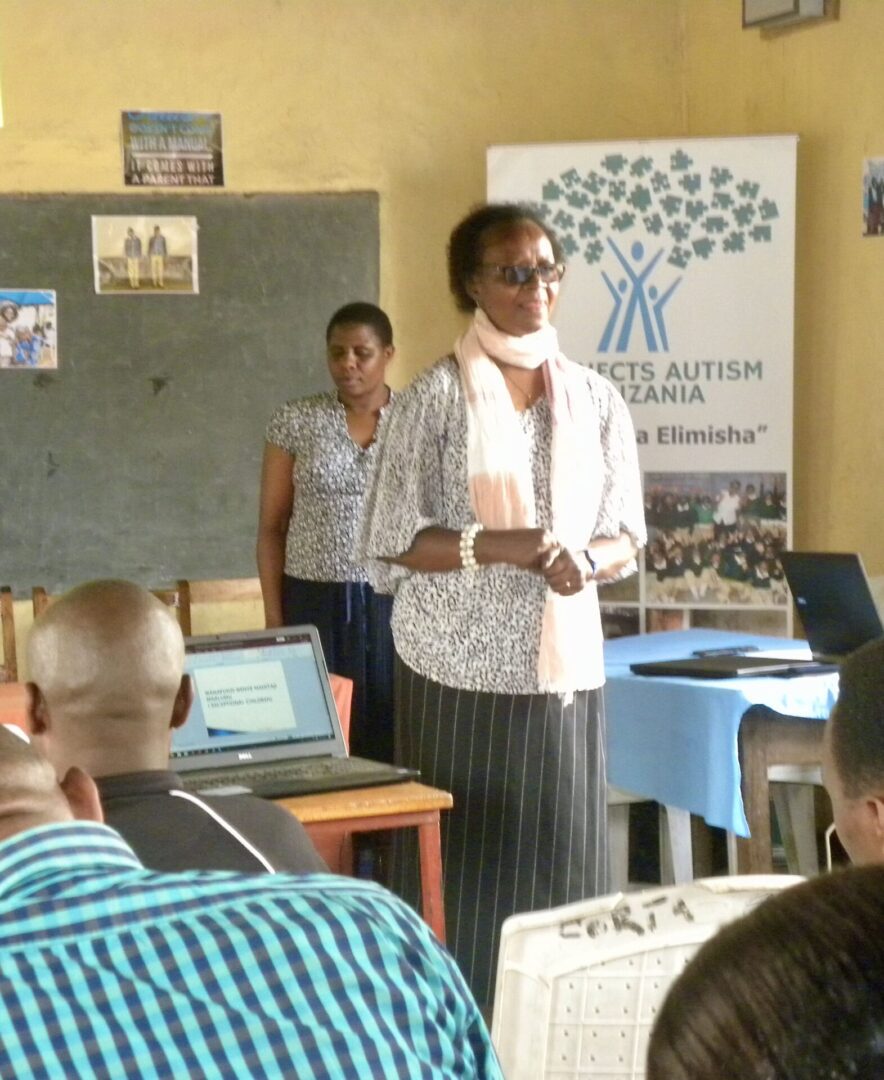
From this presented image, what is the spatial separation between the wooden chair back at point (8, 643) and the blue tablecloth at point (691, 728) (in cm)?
194

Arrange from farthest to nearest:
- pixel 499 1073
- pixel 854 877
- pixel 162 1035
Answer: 1. pixel 499 1073
2. pixel 162 1035
3. pixel 854 877

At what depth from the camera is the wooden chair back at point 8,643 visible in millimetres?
4816

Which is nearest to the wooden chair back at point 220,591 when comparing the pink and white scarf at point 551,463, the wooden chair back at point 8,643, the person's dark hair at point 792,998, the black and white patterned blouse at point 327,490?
the black and white patterned blouse at point 327,490

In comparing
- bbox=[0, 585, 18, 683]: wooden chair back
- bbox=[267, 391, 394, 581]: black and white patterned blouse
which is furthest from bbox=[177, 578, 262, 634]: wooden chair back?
bbox=[0, 585, 18, 683]: wooden chair back

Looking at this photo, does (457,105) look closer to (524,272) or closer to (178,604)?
(178,604)

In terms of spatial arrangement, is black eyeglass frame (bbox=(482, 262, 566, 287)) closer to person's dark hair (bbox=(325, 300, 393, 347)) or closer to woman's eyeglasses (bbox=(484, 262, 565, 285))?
woman's eyeglasses (bbox=(484, 262, 565, 285))

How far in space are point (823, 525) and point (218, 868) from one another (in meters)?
3.94

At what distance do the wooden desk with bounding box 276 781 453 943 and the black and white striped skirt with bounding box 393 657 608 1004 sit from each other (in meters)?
0.25

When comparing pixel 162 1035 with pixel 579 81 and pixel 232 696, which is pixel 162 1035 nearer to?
pixel 232 696

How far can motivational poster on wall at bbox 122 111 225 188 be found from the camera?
5.35 metres

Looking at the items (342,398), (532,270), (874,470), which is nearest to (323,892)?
(532,270)

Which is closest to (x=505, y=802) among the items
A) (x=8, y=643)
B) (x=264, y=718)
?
Result: (x=264, y=718)

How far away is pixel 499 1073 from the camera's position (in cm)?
115

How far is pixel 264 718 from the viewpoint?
110 inches
